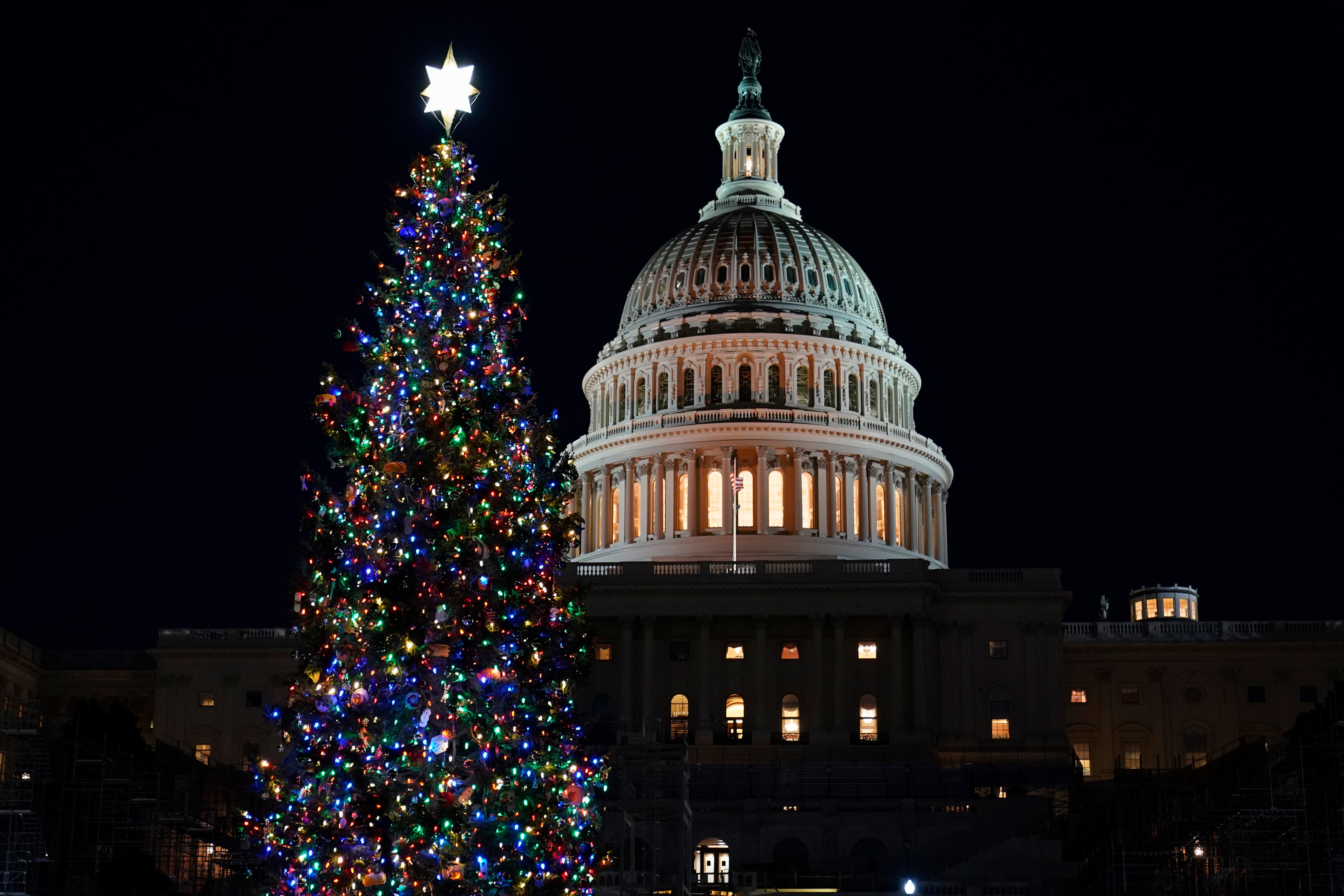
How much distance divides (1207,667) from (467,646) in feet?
279

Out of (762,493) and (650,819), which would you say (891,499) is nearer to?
(762,493)

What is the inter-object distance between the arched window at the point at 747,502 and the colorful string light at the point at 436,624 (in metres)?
82.4

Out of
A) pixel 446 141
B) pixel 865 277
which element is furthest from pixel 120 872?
pixel 865 277

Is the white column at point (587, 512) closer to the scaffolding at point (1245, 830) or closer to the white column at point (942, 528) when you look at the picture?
the white column at point (942, 528)

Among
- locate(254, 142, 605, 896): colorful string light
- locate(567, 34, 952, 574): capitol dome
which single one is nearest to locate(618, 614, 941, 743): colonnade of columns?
locate(567, 34, 952, 574): capitol dome

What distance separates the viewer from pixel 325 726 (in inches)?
1346

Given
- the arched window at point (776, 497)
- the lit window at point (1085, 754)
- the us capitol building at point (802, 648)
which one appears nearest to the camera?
the us capitol building at point (802, 648)

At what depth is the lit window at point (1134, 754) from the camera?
110062 millimetres

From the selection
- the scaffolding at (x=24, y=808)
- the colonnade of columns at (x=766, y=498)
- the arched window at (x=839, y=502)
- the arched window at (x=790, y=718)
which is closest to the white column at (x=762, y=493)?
the colonnade of columns at (x=766, y=498)

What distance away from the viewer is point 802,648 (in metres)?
102

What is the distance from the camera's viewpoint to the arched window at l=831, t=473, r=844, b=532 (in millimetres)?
119250

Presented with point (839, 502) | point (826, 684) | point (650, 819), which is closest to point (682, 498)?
point (839, 502)

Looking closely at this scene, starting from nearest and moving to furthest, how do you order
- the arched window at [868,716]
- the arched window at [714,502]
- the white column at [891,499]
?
the arched window at [868,716], the arched window at [714,502], the white column at [891,499]

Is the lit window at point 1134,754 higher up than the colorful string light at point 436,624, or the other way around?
the lit window at point 1134,754
